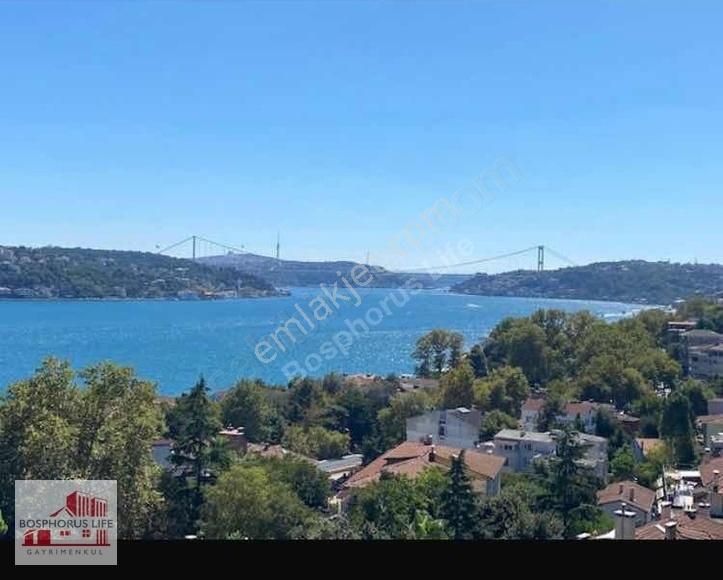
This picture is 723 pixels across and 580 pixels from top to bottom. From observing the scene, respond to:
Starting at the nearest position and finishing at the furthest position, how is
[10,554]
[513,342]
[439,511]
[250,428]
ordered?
[10,554] < [439,511] < [250,428] < [513,342]

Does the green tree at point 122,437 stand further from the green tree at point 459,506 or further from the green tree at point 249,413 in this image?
the green tree at point 249,413

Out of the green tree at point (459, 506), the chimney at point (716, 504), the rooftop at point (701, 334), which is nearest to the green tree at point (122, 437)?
the green tree at point (459, 506)

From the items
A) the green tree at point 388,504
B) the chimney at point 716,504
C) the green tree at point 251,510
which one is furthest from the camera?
the chimney at point 716,504

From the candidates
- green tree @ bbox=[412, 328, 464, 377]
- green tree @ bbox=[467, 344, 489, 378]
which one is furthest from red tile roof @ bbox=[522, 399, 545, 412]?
green tree @ bbox=[412, 328, 464, 377]

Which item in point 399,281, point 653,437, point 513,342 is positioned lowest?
point 653,437

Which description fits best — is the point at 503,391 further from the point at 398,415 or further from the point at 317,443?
the point at 317,443

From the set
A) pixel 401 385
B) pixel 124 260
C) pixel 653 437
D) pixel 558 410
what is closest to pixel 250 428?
pixel 401 385

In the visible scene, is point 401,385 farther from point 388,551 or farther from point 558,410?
point 388,551
